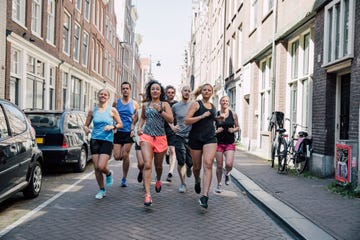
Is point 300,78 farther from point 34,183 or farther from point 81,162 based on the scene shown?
point 34,183

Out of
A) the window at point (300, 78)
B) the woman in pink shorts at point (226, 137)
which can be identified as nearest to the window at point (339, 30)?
the window at point (300, 78)

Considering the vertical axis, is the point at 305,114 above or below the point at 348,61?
below

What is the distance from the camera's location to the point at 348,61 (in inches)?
320

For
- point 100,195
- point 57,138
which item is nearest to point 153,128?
point 100,195

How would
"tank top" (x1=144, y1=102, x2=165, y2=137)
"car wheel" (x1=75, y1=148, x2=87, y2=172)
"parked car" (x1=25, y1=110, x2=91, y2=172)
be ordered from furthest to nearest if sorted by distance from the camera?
"car wheel" (x1=75, y1=148, x2=87, y2=172) < "parked car" (x1=25, y1=110, x2=91, y2=172) < "tank top" (x1=144, y1=102, x2=165, y2=137)

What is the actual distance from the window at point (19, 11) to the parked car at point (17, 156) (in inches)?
387

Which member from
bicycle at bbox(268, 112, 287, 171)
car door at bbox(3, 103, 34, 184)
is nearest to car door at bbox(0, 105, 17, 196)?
car door at bbox(3, 103, 34, 184)

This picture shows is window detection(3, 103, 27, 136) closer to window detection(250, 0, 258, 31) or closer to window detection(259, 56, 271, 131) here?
window detection(259, 56, 271, 131)

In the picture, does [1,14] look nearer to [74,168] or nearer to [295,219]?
[74,168]

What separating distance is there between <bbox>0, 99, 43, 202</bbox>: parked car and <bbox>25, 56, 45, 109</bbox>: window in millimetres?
10718

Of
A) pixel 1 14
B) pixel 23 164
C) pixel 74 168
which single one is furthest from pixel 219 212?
pixel 1 14

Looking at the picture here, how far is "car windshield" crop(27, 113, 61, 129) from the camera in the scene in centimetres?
929

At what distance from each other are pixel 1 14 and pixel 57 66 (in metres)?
7.35

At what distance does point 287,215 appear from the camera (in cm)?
554
